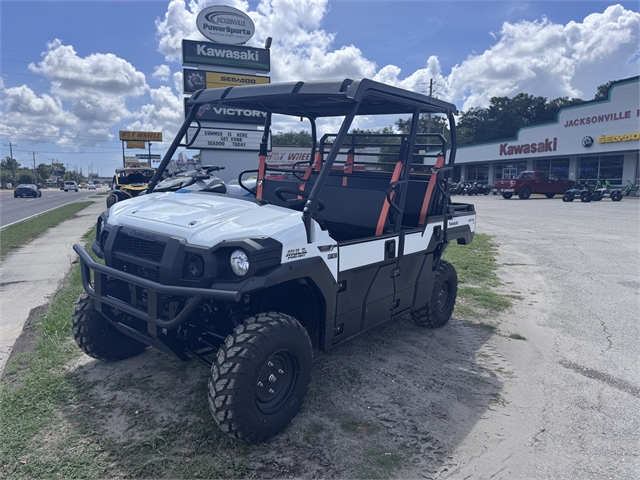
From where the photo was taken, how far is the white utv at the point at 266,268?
286 cm

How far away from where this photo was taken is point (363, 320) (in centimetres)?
387

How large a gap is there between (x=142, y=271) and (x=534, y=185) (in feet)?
93.3

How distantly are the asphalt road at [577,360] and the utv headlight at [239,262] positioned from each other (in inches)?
68.0

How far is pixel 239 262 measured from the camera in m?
2.85

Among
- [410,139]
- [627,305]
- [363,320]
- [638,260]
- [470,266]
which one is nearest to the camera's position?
[363,320]

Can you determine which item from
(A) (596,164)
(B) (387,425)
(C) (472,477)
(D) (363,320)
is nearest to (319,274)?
(D) (363,320)

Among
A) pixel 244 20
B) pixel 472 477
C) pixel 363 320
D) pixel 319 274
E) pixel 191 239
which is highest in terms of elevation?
pixel 244 20

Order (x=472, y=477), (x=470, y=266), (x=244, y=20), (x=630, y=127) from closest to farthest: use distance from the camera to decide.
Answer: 1. (x=472, y=477)
2. (x=470, y=266)
3. (x=244, y=20)
4. (x=630, y=127)

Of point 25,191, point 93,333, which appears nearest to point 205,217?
point 93,333

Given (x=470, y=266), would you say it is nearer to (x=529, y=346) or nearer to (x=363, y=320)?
(x=529, y=346)

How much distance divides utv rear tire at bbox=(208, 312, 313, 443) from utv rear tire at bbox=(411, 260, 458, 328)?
7.14 feet

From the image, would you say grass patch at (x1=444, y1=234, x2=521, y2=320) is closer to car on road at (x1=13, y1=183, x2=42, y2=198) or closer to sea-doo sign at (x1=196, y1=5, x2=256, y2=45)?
sea-doo sign at (x1=196, y1=5, x2=256, y2=45)

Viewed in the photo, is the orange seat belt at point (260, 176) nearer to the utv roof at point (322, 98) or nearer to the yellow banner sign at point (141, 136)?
the utv roof at point (322, 98)

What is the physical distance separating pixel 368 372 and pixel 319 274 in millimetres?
1224
